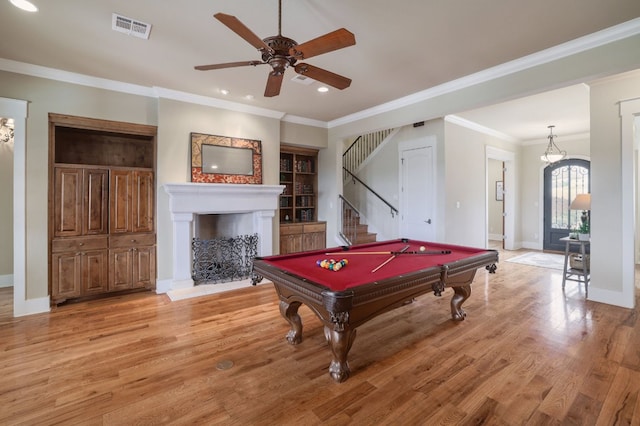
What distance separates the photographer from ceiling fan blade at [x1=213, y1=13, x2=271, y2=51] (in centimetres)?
182

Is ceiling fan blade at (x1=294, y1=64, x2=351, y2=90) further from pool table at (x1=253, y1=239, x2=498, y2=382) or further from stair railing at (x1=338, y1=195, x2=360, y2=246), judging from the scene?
stair railing at (x1=338, y1=195, x2=360, y2=246)

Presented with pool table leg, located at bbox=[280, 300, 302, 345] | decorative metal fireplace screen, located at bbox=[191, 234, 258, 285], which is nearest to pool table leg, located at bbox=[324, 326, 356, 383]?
pool table leg, located at bbox=[280, 300, 302, 345]

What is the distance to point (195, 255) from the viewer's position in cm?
478

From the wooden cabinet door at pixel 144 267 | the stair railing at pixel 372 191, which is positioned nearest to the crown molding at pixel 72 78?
the wooden cabinet door at pixel 144 267

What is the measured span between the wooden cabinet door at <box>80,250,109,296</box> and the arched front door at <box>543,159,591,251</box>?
9.64 metres

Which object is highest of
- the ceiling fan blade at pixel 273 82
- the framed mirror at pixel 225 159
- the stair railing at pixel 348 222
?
the ceiling fan blade at pixel 273 82

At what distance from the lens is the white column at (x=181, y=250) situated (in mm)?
4516

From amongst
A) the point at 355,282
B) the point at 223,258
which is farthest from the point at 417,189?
the point at 355,282

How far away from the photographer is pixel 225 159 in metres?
4.93

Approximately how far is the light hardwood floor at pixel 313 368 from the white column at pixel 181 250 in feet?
2.38

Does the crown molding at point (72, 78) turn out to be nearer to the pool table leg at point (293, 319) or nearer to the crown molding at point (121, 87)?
the crown molding at point (121, 87)

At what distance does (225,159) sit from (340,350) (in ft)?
12.2

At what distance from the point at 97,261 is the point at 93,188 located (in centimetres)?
100

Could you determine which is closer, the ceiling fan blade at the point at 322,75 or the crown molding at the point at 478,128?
the ceiling fan blade at the point at 322,75
